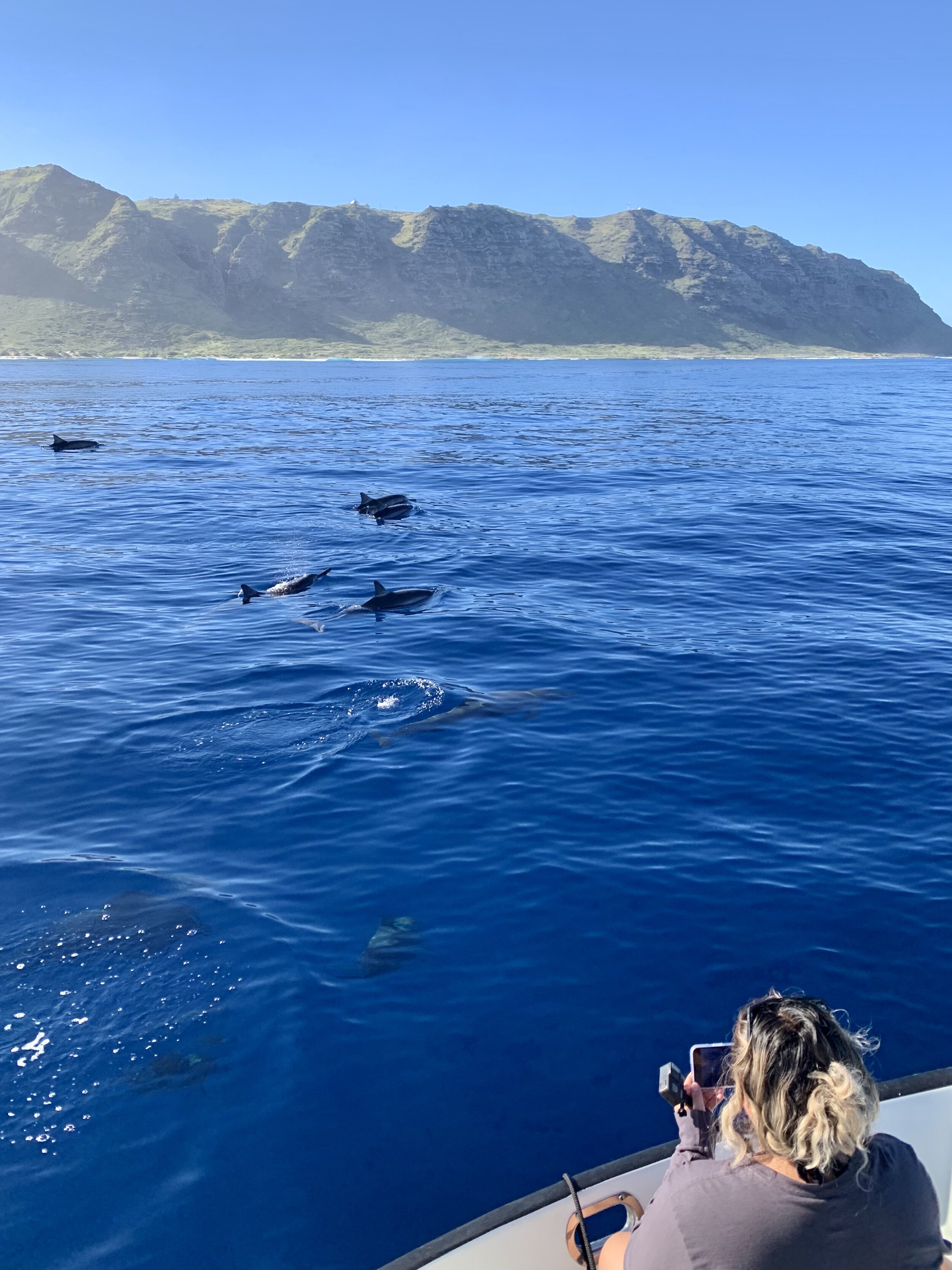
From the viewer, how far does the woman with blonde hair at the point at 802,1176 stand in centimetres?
390

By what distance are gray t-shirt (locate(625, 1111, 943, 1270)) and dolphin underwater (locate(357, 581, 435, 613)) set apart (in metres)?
18.0

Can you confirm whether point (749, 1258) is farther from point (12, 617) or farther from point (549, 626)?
point (12, 617)

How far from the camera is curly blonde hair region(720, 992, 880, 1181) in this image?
388 centimetres

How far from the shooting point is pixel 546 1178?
6.98m

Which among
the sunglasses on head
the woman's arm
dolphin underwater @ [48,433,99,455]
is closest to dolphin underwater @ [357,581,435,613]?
the woman's arm

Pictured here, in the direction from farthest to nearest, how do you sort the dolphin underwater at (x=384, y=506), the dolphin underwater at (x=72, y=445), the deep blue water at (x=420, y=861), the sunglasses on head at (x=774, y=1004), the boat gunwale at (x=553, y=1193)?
the dolphin underwater at (x=72, y=445), the dolphin underwater at (x=384, y=506), the deep blue water at (x=420, y=861), the boat gunwale at (x=553, y=1193), the sunglasses on head at (x=774, y=1004)

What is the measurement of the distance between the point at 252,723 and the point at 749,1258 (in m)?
12.2

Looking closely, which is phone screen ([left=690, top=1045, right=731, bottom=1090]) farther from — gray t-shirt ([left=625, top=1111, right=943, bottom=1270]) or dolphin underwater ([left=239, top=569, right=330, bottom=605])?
dolphin underwater ([left=239, top=569, right=330, bottom=605])

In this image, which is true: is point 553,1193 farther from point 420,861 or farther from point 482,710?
point 482,710

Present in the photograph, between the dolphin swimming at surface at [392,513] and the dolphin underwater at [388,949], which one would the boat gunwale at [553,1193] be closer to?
the dolphin underwater at [388,949]

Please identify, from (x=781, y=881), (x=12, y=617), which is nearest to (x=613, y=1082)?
(x=781, y=881)

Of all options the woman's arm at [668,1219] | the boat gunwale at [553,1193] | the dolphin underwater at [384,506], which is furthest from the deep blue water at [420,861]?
the dolphin underwater at [384,506]

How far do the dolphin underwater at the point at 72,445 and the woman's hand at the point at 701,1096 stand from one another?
163 feet

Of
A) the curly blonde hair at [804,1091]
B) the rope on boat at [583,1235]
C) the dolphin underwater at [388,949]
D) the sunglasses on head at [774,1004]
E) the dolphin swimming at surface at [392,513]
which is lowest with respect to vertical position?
the dolphin underwater at [388,949]
